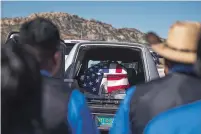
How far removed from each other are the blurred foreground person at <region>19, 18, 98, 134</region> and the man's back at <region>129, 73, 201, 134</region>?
13.6 inches

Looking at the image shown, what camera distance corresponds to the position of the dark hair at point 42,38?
10.1 ft

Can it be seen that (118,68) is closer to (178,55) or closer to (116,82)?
(116,82)

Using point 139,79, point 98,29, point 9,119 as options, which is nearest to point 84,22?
point 98,29

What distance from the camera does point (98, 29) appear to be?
9762 centimetres

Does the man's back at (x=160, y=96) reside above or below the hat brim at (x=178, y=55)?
below

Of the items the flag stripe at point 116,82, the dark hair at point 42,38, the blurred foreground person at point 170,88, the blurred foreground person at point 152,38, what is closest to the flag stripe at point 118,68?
the flag stripe at point 116,82

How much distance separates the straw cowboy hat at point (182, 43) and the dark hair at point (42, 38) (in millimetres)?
Answer: 755

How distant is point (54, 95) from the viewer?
2.87 meters

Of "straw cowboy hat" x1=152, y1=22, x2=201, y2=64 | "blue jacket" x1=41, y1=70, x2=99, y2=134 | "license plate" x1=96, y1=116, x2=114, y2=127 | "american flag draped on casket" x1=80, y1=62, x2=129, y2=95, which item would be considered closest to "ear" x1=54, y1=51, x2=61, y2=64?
"blue jacket" x1=41, y1=70, x2=99, y2=134

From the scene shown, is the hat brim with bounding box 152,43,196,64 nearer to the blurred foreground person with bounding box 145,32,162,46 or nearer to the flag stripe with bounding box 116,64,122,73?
the blurred foreground person with bounding box 145,32,162,46

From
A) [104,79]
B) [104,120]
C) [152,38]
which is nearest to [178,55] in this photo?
[152,38]

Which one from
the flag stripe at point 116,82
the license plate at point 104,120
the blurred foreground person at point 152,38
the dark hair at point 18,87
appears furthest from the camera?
the flag stripe at point 116,82

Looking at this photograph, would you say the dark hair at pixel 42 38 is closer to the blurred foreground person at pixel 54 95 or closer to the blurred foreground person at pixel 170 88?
the blurred foreground person at pixel 54 95

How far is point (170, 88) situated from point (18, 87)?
43.5 inches
